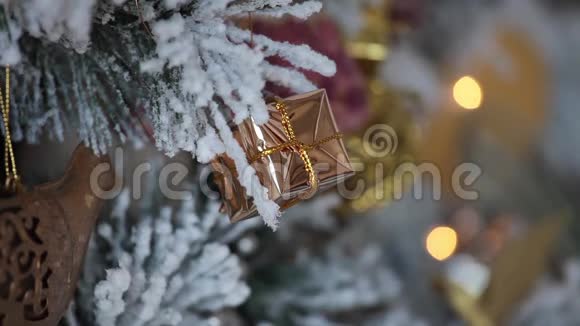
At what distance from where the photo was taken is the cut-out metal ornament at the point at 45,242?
0.32 m

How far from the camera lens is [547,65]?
97 cm

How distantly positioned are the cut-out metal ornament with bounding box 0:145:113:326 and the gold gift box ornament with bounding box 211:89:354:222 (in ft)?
0.28

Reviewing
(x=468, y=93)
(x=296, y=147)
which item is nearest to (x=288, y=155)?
(x=296, y=147)

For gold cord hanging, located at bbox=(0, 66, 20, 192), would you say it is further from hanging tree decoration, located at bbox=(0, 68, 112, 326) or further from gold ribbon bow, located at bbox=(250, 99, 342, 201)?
gold ribbon bow, located at bbox=(250, 99, 342, 201)

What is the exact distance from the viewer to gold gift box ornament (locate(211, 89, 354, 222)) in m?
0.36

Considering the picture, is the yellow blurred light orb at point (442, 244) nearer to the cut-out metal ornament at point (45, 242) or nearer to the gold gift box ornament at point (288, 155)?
the gold gift box ornament at point (288, 155)

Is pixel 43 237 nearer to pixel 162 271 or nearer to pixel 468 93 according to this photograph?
pixel 162 271

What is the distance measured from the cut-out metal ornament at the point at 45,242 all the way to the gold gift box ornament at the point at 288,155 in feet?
0.28

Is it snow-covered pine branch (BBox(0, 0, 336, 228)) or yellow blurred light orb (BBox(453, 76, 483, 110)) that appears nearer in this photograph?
snow-covered pine branch (BBox(0, 0, 336, 228))

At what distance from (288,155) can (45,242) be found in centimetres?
15

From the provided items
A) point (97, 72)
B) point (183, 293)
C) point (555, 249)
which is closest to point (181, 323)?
point (183, 293)

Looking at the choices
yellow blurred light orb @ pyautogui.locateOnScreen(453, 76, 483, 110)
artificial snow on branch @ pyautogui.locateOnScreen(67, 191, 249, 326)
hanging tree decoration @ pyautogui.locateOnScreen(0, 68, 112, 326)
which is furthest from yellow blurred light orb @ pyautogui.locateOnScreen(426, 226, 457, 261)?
hanging tree decoration @ pyautogui.locateOnScreen(0, 68, 112, 326)

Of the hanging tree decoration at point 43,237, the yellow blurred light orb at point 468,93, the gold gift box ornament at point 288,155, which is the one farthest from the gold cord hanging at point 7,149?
the yellow blurred light orb at point 468,93

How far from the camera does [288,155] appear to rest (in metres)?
0.37
